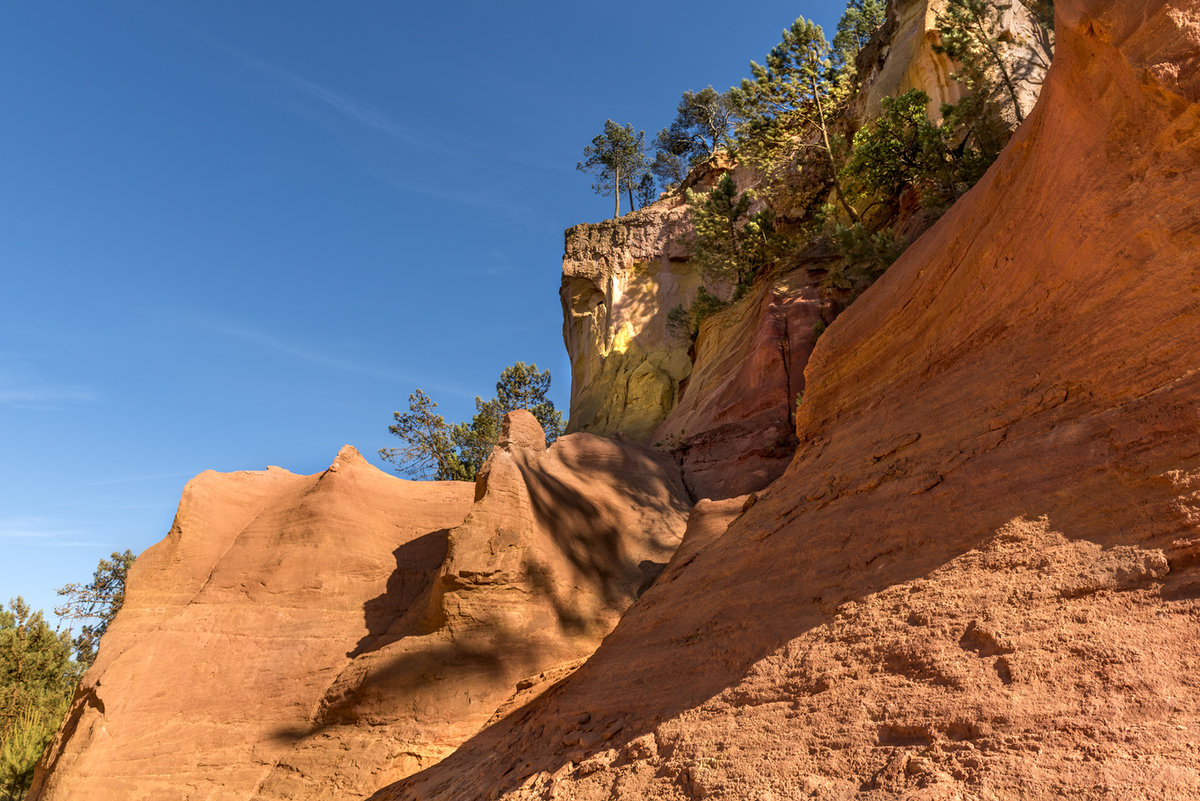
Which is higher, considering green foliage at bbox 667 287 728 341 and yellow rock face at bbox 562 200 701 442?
yellow rock face at bbox 562 200 701 442

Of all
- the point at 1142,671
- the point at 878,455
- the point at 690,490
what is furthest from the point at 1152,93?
the point at 690,490

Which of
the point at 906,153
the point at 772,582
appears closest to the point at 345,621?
the point at 772,582

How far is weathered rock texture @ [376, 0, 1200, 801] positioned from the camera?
4148mm

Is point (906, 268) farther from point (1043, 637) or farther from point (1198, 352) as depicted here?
point (1043, 637)

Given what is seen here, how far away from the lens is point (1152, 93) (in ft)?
18.6

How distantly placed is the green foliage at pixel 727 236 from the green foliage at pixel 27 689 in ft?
76.3

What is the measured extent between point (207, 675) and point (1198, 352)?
45.7 ft

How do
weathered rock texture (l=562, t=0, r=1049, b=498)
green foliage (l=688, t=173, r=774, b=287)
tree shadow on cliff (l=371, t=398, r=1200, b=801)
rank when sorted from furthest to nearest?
green foliage (l=688, t=173, r=774, b=287) < weathered rock texture (l=562, t=0, r=1049, b=498) < tree shadow on cliff (l=371, t=398, r=1200, b=801)

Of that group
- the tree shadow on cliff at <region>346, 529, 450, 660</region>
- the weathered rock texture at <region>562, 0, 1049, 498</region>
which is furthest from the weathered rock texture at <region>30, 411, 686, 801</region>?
the weathered rock texture at <region>562, 0, 1049, 498</region>

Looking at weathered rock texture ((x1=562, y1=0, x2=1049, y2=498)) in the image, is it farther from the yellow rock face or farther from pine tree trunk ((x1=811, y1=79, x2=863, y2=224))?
pine tree trunk ((x1=811, y1=79, x2=863, y2=224))

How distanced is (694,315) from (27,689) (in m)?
26.4

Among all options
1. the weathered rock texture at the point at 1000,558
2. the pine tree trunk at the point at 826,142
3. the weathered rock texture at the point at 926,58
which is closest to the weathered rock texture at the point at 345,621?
the weathered rock texture at the point at 1000,558

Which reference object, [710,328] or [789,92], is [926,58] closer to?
[789,92]

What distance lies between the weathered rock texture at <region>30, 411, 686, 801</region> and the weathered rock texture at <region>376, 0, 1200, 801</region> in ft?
9.63
